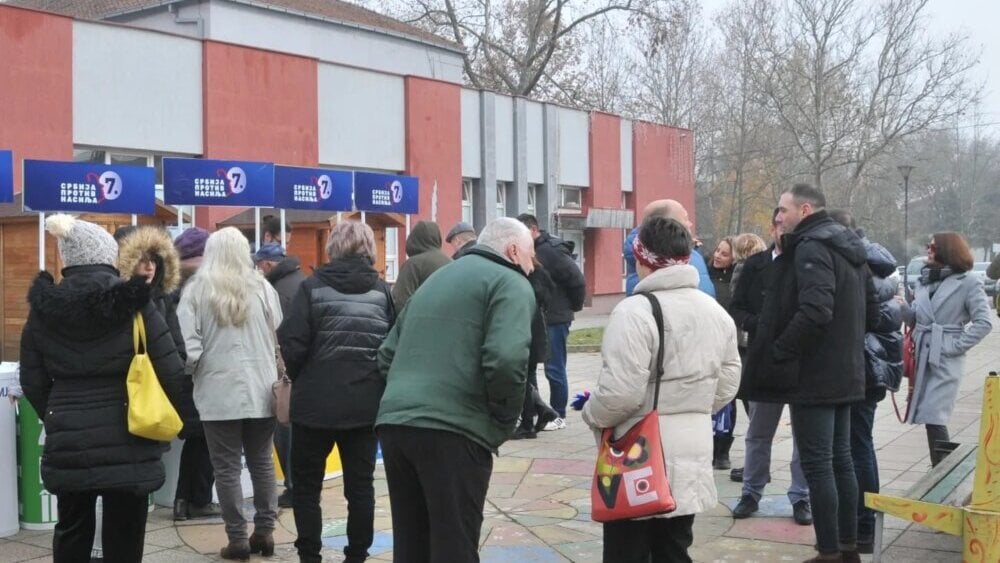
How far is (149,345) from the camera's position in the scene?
4730 mm

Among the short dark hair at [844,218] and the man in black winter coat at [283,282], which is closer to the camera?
the short dark hair at [844,218]

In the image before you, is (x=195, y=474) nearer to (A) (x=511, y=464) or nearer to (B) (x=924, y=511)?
(A) (x=511, y=464)

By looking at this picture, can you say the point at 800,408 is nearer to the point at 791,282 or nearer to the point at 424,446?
the point at 791,282

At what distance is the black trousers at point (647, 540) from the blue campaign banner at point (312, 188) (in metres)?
12.0

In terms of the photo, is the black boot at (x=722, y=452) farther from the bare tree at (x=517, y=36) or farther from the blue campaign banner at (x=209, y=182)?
the bare tree at (x=517, y=36)

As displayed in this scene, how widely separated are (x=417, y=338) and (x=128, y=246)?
1.84 m

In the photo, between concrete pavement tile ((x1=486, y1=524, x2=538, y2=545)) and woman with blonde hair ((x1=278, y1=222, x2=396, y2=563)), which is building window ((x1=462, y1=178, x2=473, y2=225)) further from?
woman with blonde hair ((x1=278, y1=222, x2=396, y2=563))

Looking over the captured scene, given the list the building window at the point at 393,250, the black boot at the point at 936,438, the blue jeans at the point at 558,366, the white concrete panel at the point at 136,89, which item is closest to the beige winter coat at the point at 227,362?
the blue jeans at the point at 558,366

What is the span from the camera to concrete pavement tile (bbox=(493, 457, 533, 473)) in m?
8.56

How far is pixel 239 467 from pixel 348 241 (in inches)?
61.4

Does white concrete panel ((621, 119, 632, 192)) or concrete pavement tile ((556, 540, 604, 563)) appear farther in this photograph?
white concrete panel ((621, 119, 632, 192))

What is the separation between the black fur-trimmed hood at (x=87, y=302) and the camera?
453 cm

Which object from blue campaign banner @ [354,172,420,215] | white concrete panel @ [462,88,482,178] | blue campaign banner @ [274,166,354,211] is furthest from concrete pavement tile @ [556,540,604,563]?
white concrete panel @ [462,88,482,178]

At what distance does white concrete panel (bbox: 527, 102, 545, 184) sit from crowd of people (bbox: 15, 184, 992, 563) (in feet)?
77.6
